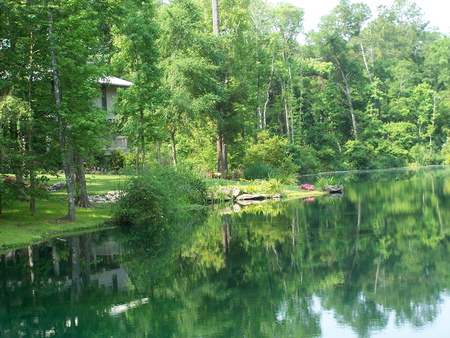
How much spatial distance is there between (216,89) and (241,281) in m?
26.3

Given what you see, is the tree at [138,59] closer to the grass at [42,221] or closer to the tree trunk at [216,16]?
the grass at [42,221]

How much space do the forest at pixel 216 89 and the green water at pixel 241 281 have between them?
4991mm

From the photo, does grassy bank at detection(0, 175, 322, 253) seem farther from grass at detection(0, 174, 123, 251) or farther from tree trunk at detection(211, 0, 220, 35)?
tree trunk at detection(211, 0, 220, 35)

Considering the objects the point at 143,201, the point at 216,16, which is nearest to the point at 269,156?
the point at 216,16

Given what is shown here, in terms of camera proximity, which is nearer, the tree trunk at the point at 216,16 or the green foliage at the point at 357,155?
the tree trunk at the point at 216,16

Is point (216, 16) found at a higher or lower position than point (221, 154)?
higher

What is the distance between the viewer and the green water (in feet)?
25.6

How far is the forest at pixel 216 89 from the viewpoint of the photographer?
18312mm

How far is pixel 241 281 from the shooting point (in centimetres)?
1034

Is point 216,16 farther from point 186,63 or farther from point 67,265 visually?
point 67,265

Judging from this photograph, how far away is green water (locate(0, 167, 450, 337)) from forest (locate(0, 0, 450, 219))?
4.99 metres

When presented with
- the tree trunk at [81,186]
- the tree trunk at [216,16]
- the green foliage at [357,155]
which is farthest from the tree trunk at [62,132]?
the green foliage at [357,155]

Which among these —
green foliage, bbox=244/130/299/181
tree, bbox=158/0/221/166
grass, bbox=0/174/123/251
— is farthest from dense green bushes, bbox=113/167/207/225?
green foliage, bbox=244/130/299/181

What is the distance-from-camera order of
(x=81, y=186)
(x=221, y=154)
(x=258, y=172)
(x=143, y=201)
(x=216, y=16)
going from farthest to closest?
(x=221, y=154) < (x=216, y=16) < (x=258, y=172) < (x=81, y=186) < (x=143, y=201)
